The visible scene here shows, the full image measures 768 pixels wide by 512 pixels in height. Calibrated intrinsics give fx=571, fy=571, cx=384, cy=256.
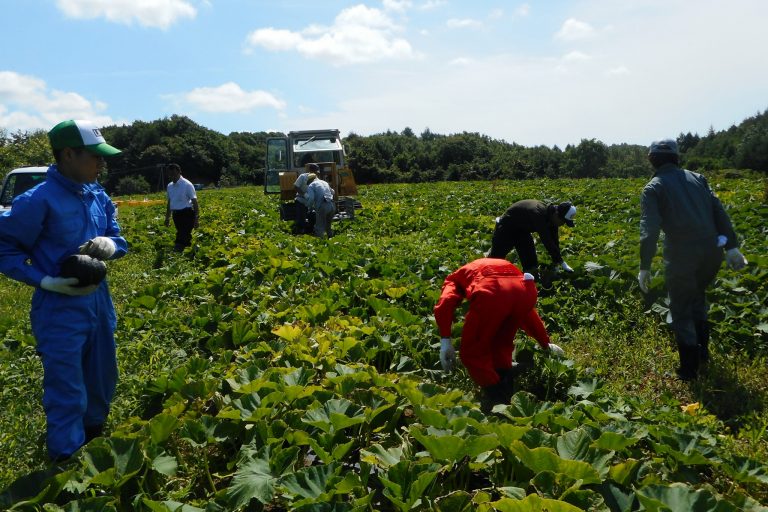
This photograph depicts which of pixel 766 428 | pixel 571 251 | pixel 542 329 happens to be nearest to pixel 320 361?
pixel 542 329

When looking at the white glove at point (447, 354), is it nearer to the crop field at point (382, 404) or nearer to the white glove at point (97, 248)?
the crop field at point (382, 404)

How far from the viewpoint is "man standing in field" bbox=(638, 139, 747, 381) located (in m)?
4.26

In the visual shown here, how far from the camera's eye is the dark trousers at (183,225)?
958 centimetres

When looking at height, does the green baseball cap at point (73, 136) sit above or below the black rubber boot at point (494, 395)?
above

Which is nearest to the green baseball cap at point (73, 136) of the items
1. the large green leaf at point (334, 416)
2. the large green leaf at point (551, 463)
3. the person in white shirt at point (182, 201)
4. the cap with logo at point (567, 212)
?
the large green leaf at point (334, 416)

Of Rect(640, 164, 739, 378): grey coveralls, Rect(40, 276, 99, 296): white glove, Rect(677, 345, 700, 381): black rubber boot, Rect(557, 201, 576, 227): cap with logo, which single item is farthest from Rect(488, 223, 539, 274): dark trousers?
Rect(40, 276, 99, 296): white glove

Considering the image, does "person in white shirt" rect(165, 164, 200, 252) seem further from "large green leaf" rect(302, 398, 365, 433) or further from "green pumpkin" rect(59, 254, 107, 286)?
"large green leaf" rect(302, 398, 365, 433)

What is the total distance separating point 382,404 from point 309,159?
502 inches

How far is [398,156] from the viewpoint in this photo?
50.4 meters

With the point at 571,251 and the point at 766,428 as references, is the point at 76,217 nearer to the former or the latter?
the point at 766,428

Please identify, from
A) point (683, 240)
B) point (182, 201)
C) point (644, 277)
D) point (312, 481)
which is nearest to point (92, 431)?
point (312, 481)

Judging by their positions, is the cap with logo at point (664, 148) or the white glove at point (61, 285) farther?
the cap with logo at point (664, 148)

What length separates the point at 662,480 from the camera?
2658 mm

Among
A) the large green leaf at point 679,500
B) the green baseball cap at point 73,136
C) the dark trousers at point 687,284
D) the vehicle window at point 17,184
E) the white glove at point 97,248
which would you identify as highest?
the green baseball cap at point 73,136
